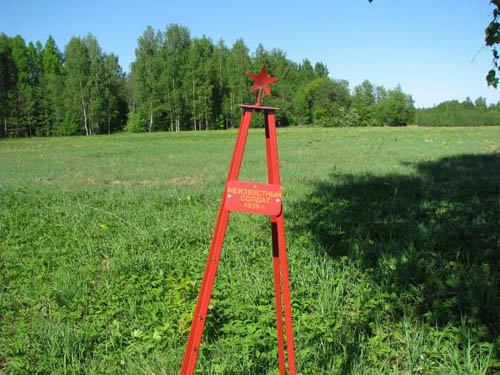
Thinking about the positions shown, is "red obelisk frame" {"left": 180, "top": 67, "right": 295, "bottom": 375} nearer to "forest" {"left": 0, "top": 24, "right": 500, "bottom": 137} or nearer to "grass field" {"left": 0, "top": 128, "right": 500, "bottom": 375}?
"grass field" {"left": 0, "top": 128, "right": 500, "bottom": 375}

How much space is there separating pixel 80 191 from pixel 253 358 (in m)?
6.68

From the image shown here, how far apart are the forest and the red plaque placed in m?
48.1

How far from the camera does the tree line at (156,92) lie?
1927 inches

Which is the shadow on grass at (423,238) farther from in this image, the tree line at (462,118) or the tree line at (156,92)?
the tree line at (462,118)

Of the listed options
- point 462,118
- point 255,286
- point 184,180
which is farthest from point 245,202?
point 462,118

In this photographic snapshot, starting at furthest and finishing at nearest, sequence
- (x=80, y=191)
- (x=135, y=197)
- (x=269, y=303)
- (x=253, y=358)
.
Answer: (x=80, y=191) < (x=135, y=197) < (x=269, y=303) < (x=253, y=358)

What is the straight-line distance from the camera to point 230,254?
4.38 m

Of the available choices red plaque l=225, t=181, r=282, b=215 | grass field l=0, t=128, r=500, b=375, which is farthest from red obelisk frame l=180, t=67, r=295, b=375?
grass field l=0, t=128, r=500, b=375

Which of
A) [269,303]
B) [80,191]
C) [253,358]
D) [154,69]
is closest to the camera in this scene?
[253,358]

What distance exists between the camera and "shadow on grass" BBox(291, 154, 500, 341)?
313cm

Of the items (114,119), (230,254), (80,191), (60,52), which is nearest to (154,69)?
(114,119)

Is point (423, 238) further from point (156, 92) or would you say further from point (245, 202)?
point (156, 92)

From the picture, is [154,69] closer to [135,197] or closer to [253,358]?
[135,197]

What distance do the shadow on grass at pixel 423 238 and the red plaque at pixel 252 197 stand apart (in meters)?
1.79
